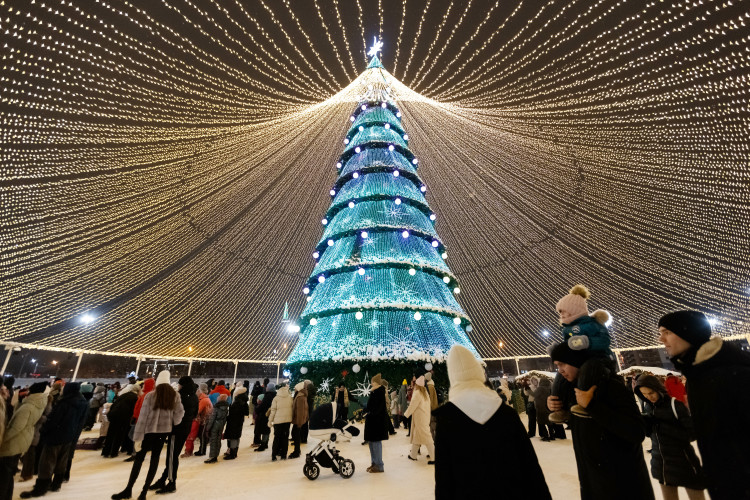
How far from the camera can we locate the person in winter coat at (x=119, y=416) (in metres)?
6.95

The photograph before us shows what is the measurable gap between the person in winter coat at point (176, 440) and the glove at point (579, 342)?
5071 mm

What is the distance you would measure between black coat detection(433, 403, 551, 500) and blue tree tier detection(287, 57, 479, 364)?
6780mm

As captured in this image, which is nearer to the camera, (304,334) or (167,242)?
(304,334)

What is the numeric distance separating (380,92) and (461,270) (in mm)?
10350

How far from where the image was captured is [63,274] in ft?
39.0

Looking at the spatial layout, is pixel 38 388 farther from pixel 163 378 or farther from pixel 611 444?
pixel 611 444

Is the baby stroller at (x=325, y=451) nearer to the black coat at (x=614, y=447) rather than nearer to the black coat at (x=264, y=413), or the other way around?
the black coat at (x=264, y=413)

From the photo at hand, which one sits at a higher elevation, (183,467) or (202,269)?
(202,269)

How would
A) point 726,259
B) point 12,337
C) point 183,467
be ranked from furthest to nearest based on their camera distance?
point 12,337
point 726,259
point 183,467

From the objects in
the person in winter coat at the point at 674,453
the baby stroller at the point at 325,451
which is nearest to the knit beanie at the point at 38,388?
the baby stroller at the point at 325,451

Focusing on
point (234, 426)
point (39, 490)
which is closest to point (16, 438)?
point (39, 490)

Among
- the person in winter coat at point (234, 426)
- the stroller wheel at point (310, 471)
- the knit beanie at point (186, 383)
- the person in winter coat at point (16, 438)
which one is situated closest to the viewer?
the person in winter coat at point (16, 438)

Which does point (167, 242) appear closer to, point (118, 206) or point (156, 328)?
point (118, 206)

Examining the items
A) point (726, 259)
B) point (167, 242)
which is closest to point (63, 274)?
point (167, 242)
